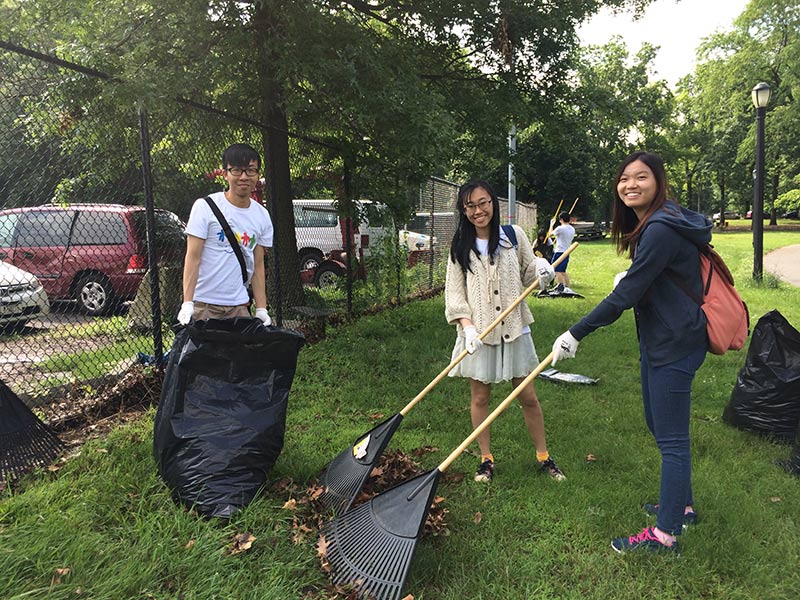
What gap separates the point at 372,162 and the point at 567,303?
190 inches

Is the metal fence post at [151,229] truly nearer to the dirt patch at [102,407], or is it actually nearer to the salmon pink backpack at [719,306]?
the dirt patch at [102,407]

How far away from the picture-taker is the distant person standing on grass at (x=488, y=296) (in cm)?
316

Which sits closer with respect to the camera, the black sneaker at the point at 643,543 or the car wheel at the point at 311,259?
the black sneaker at the point at 643,543

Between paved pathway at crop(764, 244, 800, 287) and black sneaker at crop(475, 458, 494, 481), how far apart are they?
10739 mm

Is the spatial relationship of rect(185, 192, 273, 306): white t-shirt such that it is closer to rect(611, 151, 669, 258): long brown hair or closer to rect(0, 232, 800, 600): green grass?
rect(0, 232, 800, 600): green grass

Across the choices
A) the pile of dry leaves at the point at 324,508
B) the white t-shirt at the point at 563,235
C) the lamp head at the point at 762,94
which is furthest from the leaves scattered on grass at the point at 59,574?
the lamp head at the point at 762,94

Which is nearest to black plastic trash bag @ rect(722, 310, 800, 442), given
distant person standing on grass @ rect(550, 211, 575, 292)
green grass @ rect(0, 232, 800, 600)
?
green grass @ rect(0, 232, 800, 600)

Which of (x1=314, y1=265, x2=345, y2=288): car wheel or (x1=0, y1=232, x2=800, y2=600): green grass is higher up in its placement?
(x1=314, y1=265, x2=345, y2=288): car wheel

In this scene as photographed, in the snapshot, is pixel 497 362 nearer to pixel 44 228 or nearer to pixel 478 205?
pixel 478 205

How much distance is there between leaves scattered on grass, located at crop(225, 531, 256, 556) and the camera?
2359 mm

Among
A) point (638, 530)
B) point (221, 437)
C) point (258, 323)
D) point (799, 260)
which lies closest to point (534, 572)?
point (638, 530)

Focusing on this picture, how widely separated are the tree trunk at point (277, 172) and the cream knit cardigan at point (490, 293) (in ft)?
9.09

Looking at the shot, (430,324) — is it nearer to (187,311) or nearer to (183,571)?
(187,311)

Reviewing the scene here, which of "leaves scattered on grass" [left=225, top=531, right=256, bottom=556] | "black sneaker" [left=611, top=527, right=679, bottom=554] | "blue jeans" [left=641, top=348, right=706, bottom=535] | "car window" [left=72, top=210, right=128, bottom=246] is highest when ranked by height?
"car window" [left=72, top=210, right=128, bottom=246]
